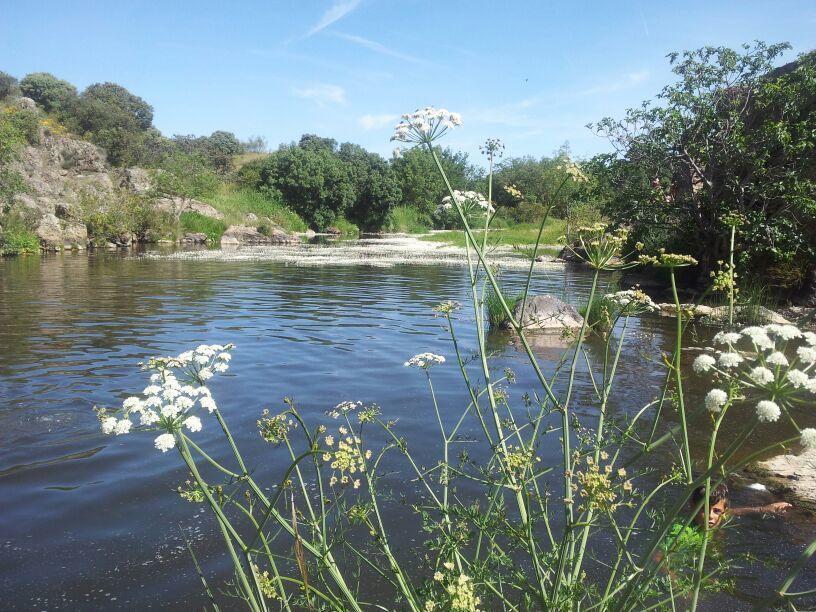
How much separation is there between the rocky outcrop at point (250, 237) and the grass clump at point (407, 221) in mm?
17469

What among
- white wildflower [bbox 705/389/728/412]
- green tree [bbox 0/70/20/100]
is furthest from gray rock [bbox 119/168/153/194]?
white wildflower [bbox 705/389/728/412]

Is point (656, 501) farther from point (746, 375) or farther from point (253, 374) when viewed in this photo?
point (253, 374)

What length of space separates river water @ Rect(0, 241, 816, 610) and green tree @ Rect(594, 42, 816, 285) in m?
3.94

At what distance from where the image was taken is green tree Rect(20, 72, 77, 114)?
55562 millimetres

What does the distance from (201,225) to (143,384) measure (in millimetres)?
37286

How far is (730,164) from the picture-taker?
15.7 meters

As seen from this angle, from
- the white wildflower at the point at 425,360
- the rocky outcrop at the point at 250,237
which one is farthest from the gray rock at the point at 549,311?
the rocky outcrop at the point at 250,237

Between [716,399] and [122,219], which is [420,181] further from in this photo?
[716,399]

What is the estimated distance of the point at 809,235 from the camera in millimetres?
15188

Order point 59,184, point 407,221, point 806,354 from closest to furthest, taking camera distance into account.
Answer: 1. point 806,354
2. point 59,184
3. point 407,221

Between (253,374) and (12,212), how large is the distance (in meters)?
26.2

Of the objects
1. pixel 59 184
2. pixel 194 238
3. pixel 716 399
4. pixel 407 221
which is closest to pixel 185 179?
pixel 194 238

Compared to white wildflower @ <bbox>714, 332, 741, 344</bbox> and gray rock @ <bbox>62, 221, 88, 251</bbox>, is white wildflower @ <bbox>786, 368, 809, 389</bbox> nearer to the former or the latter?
white wildflower @ <bbox>714, 332, 741, 344</bbox>

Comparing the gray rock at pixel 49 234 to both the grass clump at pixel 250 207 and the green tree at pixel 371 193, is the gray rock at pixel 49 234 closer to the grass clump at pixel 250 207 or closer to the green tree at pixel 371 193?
the grass clump at pixel 250 207
